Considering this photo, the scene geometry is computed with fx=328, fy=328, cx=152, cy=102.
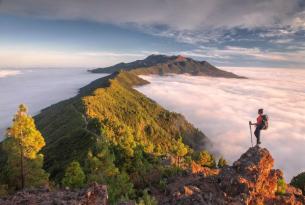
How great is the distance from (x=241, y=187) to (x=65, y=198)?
23698mm

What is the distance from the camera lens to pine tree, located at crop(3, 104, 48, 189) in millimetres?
42031

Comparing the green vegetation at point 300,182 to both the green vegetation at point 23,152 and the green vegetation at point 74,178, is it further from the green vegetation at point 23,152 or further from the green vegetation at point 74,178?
the green vegetation at point 23,152

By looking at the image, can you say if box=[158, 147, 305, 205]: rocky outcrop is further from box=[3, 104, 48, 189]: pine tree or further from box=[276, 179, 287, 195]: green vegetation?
box=[3, 104, 48, 189]: pine tree

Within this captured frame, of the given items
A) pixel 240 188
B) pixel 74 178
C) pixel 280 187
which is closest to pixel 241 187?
pixel 240 188

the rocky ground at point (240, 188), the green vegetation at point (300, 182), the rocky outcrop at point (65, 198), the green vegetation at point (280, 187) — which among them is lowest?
the green vegetation at point (300, 182)

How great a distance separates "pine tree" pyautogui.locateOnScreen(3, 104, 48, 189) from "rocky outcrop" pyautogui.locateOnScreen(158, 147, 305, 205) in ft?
57.9

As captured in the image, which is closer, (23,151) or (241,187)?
(241,187)

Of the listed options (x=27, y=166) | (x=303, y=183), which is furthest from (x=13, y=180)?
(x=303, y=183)

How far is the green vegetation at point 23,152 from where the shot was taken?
42.0 metres

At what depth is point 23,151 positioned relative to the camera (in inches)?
1686

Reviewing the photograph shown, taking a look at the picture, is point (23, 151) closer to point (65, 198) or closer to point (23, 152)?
point (23, 152)

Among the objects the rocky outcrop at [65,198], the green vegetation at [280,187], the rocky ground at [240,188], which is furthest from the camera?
the green vegetation at [280,187]

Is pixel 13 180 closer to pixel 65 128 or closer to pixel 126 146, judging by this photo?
pixel 126 146

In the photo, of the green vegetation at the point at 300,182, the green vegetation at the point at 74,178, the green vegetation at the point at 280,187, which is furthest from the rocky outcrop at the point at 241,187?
the green vegetation at the point at 300,182
